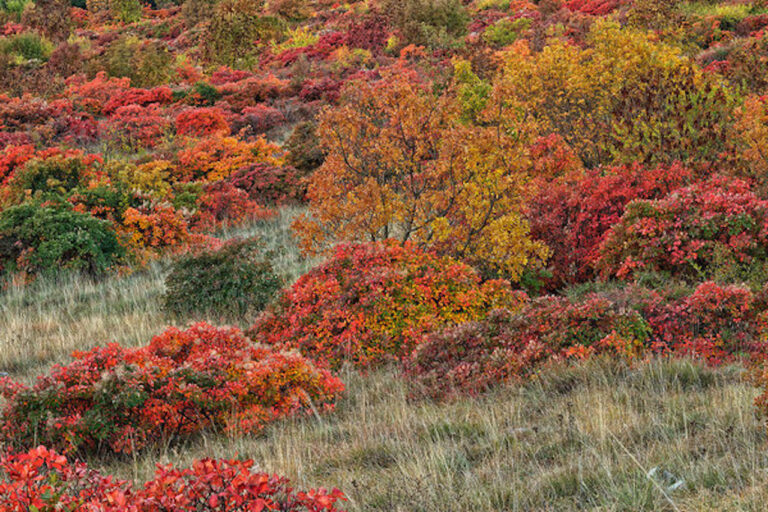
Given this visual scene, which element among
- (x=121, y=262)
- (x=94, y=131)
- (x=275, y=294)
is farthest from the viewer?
(x=94, y=131)

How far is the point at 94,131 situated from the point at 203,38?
1795cm

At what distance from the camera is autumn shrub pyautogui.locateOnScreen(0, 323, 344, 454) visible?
4.64 meters

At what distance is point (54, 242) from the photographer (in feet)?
34.0

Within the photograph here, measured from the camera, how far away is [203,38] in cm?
3794

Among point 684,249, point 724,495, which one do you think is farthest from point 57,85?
point 724,495

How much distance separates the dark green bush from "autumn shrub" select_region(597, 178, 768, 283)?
25.0 ft

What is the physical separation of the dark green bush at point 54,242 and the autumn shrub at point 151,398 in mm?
5435

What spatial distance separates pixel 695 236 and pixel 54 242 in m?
8.86

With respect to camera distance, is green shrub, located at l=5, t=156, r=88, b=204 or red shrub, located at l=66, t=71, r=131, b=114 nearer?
green shrub, located at l=5, t=156, r=88, b=204

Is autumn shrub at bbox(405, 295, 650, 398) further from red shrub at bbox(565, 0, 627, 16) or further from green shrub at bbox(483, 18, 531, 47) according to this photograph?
red shrub at bbox(565, 0, 627, 16)

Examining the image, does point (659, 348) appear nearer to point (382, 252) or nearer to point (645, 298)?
point (645, 298)

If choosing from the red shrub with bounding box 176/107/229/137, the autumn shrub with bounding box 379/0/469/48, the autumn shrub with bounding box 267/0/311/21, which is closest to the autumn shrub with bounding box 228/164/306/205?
the red shrub with bounding box 176/107/229/137

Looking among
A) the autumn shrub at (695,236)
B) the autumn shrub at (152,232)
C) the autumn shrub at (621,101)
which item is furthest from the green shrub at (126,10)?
the autumn shrub at (695,236)

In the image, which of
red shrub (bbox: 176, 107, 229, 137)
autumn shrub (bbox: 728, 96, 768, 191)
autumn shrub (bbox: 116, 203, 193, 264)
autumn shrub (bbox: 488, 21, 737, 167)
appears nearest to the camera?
autumn shrub (bbox: 728, 96, 768, 191)
